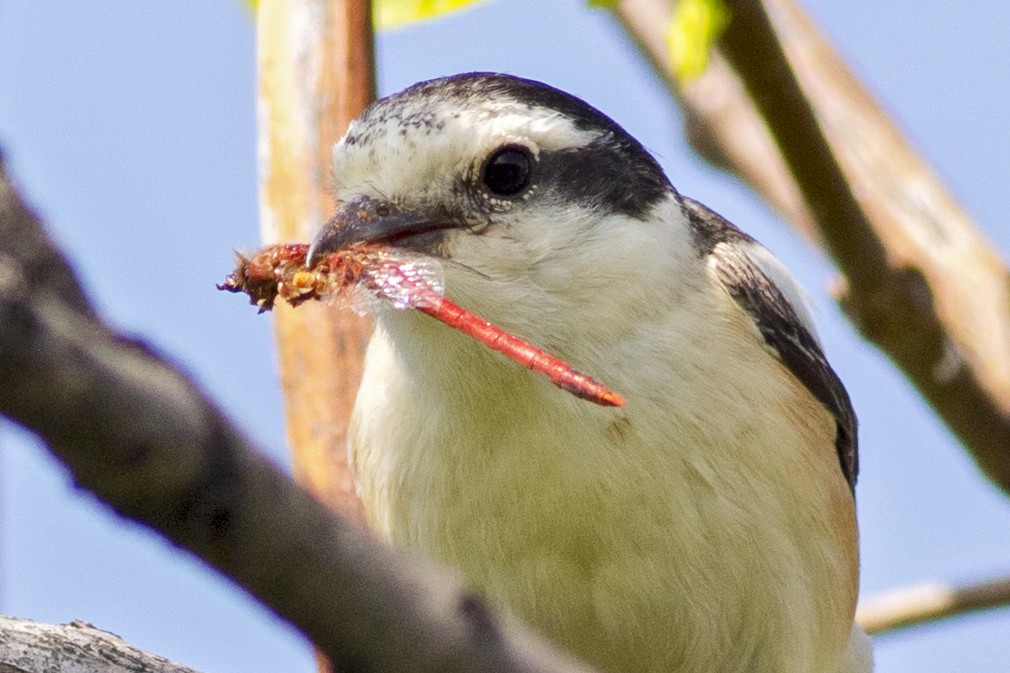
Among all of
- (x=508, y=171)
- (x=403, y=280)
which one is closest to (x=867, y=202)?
(x=508, y=171)

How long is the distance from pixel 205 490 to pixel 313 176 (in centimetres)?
372

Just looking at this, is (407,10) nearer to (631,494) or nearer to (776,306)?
(776,306)

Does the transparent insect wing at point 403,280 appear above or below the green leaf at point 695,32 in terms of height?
below

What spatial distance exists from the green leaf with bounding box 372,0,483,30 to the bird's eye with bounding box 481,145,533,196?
122 cm

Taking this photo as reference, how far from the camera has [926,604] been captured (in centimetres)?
543

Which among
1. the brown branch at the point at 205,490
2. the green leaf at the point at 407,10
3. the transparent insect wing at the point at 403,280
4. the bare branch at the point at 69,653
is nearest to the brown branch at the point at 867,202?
the green leaf at the point at 407,10

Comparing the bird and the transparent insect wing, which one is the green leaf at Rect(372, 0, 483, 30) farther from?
the transparent insect wing

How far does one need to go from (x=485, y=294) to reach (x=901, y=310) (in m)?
1.78

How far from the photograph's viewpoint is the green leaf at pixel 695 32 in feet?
13.3

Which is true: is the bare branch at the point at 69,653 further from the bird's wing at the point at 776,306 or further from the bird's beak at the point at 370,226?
the bird's wing at the point at 776,306

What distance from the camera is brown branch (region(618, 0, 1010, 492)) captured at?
442 cm

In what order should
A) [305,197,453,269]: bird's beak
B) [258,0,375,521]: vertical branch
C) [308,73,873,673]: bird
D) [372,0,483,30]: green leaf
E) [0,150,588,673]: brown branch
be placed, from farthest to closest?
[372,0,483,30]: green leaf → [258,0,375,521]: vertical branch → [308,73,873,673]: bird → [305,197,453,269]: bird's beak → [0,150,588,673]: brown branch

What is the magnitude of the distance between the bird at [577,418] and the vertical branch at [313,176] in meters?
0.49

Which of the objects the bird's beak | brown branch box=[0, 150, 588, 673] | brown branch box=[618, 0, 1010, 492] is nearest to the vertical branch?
the bird's beak
